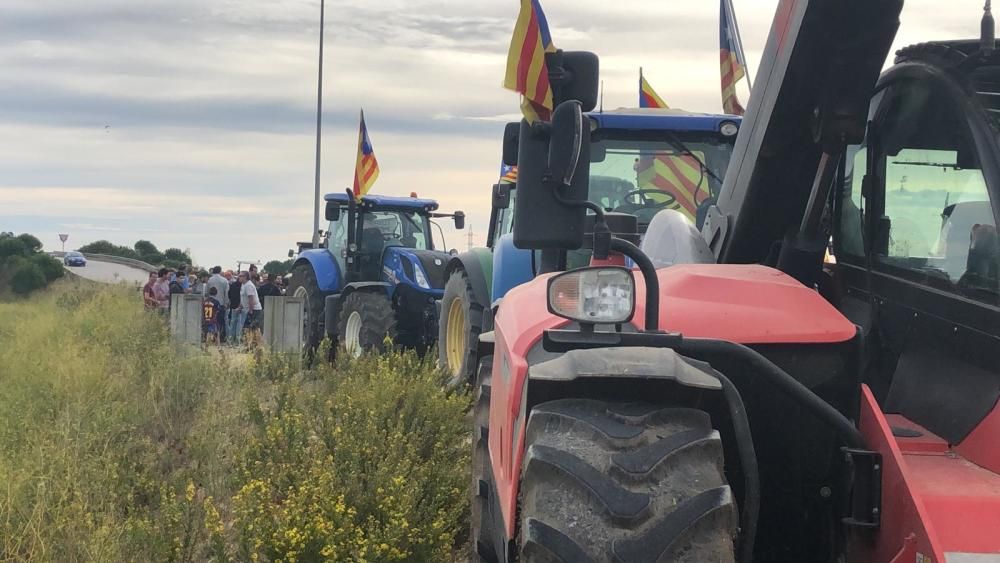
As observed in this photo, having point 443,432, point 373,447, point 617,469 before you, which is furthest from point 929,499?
point 443,432

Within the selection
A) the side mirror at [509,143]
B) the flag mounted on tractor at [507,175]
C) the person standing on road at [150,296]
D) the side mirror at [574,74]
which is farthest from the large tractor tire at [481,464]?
the person standing on road at [150,296]

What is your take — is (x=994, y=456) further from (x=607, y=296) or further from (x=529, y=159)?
(x=529, y=159)

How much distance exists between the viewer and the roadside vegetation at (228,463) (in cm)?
423

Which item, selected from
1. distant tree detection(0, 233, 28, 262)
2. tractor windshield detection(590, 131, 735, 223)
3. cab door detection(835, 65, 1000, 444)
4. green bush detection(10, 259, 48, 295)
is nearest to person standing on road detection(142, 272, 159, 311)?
tractor windshield detection(590, 131, 735, 223)

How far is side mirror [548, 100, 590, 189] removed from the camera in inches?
113

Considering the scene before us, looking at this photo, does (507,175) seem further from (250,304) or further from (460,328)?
(250,304)

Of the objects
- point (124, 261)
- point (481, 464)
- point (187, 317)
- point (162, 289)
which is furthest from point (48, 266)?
point (481, 464)

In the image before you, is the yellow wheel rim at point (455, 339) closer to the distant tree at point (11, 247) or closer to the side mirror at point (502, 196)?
the side mirror at point (502, 196)

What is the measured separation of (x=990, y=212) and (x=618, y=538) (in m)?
1.34

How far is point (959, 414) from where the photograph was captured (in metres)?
2.56

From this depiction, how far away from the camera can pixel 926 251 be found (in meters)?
2.85

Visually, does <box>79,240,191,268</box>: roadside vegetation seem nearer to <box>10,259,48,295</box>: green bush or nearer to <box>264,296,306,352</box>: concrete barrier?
<box>10,259,48,295</box>: green bush

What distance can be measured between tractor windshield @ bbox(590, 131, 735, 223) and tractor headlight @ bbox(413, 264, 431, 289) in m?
6.56

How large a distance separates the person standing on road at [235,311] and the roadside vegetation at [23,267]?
58.5ft
